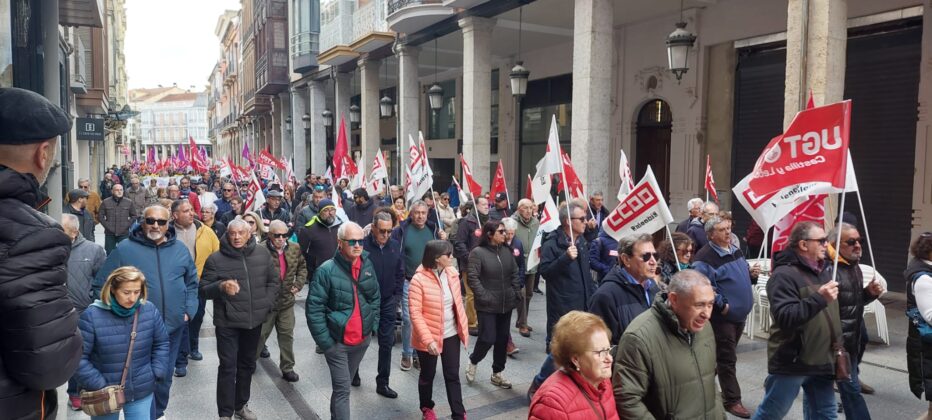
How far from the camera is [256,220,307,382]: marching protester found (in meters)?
6.59

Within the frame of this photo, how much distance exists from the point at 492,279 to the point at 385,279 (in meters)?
1.15

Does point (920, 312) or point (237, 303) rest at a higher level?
point (920, 312)

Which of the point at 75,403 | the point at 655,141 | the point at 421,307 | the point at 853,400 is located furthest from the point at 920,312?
the point at 655,141

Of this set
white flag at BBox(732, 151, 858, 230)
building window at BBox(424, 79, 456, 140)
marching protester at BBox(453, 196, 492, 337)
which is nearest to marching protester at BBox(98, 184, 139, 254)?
marching protester at BBox(453, 196, 492, 337)

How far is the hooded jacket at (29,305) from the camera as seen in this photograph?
183 centimetres

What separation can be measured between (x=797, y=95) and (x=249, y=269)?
7.55 meters

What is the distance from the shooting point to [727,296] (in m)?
5.46

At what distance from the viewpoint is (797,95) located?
346 inches

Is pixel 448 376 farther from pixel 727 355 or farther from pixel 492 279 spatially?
pixel 727 355

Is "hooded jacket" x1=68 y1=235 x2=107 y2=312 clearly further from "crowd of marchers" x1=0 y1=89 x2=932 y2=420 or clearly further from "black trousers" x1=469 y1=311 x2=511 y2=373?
"black trousers" x1=469 y1=311 x2=511 y2=373

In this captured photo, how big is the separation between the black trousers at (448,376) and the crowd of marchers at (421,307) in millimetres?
12

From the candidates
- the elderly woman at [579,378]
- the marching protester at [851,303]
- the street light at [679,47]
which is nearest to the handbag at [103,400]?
the elderly woman at [579,378]

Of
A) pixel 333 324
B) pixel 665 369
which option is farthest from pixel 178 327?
pixel 665 369

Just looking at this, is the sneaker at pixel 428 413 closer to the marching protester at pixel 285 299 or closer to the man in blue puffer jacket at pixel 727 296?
the marching protester at pixel 285 299
